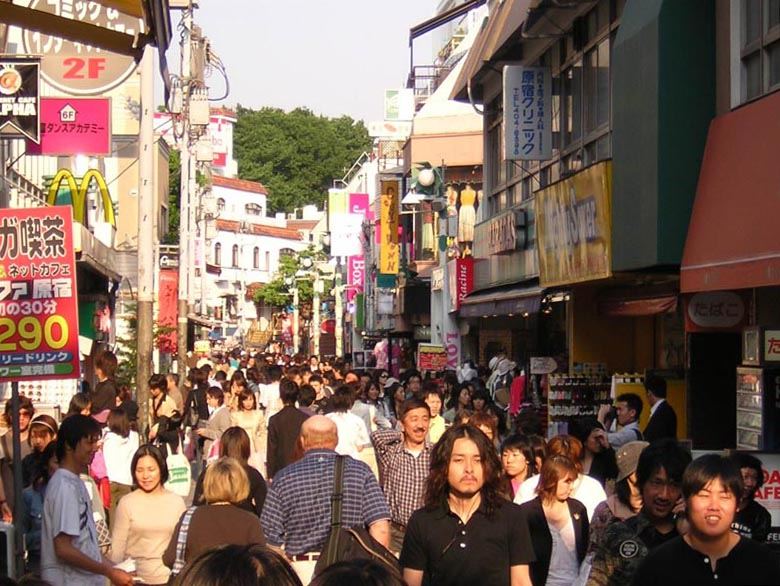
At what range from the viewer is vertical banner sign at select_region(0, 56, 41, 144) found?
18484mm

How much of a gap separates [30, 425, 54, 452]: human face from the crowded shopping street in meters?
0.02

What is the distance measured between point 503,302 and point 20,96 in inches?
374

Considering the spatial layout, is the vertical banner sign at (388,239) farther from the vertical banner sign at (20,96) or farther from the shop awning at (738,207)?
the shop awning at (738,207)

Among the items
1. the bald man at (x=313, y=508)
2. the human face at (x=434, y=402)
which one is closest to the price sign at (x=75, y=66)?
the human face at (x=434, y=402)

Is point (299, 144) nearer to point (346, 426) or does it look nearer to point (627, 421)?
point (346, 426)

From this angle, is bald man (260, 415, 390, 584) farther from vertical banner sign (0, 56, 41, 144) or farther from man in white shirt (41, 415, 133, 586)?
vertical banner sign (0, 56, 41, 144)

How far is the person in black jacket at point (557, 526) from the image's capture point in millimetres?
8852

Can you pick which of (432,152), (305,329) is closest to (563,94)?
(432,152)

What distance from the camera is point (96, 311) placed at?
109 ft

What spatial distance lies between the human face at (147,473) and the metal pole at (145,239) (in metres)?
12.1

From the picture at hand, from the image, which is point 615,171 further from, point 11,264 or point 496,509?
point 496,509

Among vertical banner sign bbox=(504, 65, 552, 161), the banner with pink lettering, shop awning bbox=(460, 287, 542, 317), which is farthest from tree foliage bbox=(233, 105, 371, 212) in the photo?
vertical banner sign bbox=(504, 65, 552, 161)

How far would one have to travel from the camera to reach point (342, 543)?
320 inches

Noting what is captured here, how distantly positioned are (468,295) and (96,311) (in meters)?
7.99
